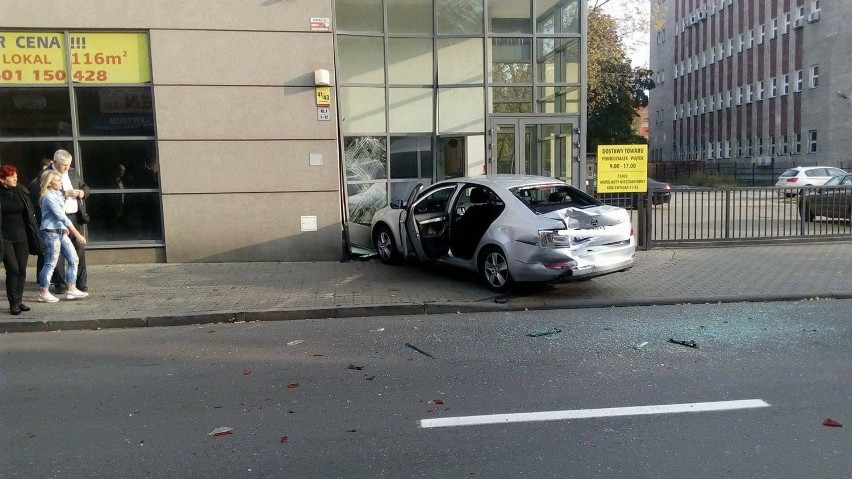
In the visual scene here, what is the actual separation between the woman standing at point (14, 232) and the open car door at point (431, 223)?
482 centimetres

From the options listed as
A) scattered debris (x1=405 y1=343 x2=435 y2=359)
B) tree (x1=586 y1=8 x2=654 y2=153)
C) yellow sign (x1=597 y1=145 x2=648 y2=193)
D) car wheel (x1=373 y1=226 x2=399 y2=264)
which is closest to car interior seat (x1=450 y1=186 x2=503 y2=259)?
car wheel (x1=373 y1=226 x2=399 y2=264)

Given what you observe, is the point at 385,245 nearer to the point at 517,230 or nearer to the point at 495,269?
the point at 495,269

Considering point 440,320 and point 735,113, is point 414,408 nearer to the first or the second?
point 440,320

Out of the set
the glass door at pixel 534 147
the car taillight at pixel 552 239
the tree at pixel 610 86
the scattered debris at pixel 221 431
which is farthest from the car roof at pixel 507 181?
the tree at pixel 610 86

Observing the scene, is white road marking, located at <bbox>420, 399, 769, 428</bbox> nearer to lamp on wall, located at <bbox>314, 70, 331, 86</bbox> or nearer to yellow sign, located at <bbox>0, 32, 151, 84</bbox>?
lamp on wall, located at <bbox>314, 70, 331, 86</bbox>

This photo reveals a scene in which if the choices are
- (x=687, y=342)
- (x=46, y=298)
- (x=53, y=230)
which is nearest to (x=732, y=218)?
(x=687, y=342)

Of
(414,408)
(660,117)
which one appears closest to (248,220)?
(414,408)

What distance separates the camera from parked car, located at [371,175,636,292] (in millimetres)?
8672

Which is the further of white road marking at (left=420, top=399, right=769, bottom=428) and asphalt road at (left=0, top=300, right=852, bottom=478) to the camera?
white road marking at (left=420, top=399, right=769, bottom=428)

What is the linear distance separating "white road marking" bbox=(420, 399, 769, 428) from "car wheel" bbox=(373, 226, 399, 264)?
671 cm

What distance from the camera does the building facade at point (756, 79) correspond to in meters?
41.7

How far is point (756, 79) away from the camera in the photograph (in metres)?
50.2

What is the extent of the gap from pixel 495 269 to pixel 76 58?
7484mm

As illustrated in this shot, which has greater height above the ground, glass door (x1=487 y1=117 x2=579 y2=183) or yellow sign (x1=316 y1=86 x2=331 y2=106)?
yellow sign (x1=316 y1=86 x2=331 y2=106)
